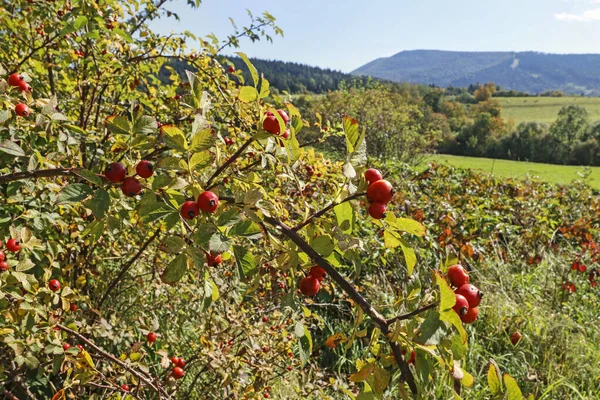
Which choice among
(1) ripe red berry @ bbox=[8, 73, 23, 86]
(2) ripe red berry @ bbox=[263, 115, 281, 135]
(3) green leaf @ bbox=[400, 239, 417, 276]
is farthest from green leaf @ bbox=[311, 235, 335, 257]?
(1) ripe red berry @ bbox=[8, 73, 23, 86]

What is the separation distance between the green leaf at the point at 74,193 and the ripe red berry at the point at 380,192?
2.03 feet

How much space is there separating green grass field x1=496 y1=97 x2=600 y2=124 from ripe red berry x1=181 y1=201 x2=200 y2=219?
231 ft

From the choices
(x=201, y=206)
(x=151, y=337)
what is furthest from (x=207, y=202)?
(x=151, y=337)

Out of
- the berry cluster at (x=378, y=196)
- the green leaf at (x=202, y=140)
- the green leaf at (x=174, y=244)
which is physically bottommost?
the green leaf at (x=174, y=244)

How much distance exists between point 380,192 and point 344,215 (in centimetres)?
10

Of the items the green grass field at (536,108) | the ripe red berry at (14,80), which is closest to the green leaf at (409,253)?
the ripe red berry at (14,80)

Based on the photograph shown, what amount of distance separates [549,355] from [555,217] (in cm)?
334

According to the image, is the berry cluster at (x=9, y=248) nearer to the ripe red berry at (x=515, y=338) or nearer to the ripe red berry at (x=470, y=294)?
the ripe red berry at (x=470, y=294)

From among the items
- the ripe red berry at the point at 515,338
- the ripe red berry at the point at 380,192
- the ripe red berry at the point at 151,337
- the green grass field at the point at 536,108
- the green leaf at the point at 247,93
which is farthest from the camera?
the green grass field at the point at 536,108

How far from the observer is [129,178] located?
2.95 ft

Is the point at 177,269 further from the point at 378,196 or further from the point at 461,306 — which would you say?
the point at 461,306

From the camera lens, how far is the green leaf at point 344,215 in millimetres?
886

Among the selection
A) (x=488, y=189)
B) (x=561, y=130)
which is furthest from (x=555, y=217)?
(x=561, y=130)

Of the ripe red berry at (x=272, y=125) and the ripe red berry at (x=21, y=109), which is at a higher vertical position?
the ripe red berry at (x=21, y=109)
